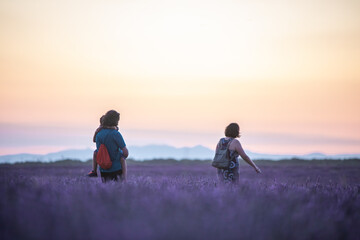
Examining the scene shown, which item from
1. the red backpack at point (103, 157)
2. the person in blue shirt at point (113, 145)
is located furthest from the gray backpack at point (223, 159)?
the red backpack at point (103, 157)

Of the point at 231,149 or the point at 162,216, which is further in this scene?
the point at 231,149

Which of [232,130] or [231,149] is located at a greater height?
[232,130]

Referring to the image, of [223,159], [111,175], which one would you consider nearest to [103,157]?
[111,175]

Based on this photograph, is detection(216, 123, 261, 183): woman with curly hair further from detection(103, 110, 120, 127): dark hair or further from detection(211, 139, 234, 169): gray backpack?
detection(103, 110, 120, 127): dark hair

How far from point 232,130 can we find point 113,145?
2.04 meters

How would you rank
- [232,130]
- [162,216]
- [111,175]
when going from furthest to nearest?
1. [232,130]
2. [111,175]
3. [162,216]

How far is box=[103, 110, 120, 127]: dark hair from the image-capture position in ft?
21.3

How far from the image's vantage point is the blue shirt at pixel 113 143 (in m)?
6.48

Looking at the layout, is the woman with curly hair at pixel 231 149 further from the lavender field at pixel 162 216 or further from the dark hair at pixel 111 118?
the lavender field at pixel 162 216

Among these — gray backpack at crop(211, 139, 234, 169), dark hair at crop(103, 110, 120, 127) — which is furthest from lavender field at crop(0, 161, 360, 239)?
gray backpack at crop(211, 139, 234, 169)

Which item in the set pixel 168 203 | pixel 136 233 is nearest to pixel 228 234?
pixel 136 233

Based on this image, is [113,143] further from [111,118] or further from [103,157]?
[111,118]

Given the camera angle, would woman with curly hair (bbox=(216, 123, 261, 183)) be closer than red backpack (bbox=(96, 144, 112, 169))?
No

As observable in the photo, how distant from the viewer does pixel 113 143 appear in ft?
21.4
